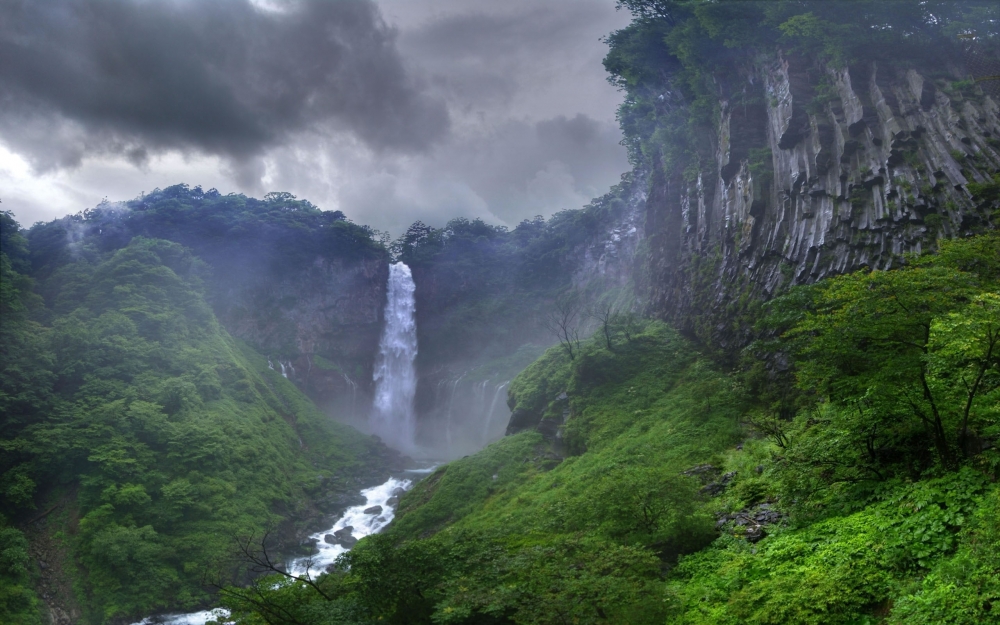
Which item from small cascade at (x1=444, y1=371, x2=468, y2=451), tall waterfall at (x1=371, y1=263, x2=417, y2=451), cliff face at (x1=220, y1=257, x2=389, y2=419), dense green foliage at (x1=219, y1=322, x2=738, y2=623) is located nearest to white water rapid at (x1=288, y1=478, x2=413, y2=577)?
dense green foliage at (x1=219, y1=322, x2=738, y2=623)

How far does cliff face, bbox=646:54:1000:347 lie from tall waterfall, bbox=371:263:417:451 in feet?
123

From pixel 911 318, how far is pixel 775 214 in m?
20.8

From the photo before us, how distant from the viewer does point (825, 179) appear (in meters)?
27.9

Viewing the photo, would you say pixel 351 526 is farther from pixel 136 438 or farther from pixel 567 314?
pixel 567 314

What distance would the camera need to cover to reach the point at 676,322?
38.8 meters

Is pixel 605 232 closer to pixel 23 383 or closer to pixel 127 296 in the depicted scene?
pixel 127 296

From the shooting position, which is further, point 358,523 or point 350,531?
point 358,523

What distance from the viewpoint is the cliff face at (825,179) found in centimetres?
2230

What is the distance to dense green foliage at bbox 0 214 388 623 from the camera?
89.5 feet

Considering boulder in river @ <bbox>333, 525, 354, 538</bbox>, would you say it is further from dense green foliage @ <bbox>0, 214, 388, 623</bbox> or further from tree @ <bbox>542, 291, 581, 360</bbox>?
tree @ <bbox>542, 291, 581, 360</bbox>

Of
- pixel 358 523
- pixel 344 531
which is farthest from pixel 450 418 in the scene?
pixel 344 531

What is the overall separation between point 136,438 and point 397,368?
38739mm

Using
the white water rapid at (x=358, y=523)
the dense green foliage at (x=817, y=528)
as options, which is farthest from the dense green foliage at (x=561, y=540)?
the white water rapid at (x=358, y=523)

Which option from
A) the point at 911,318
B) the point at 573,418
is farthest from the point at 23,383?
the point at 911,318
